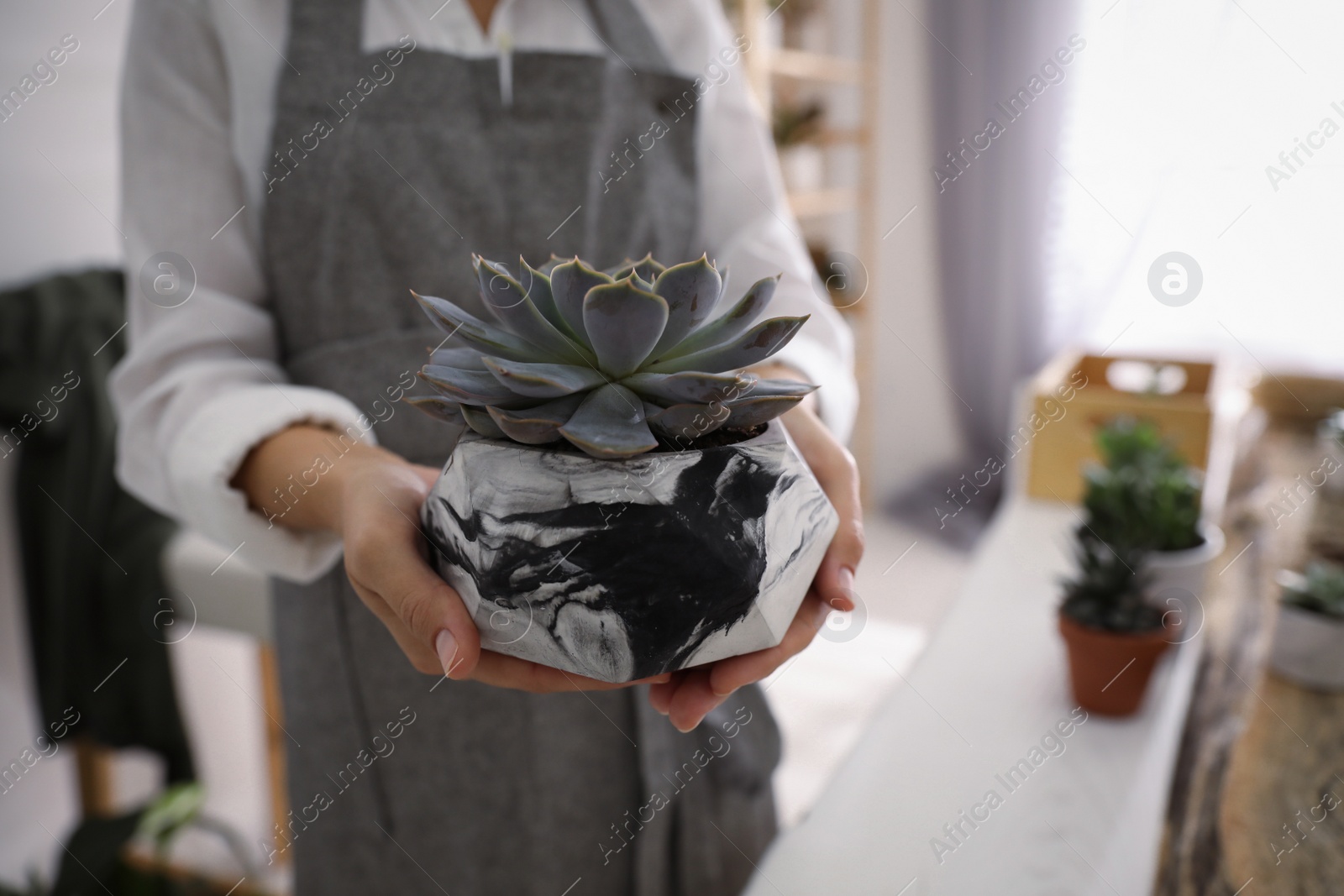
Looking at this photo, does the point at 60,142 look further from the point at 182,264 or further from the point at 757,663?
the point at 757,663

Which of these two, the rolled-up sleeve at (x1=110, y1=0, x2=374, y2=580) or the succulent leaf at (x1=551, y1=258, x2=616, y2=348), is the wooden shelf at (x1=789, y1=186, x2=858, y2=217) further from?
the succulent leaf at (x1=551, y1=258, x2=616, y2=348)

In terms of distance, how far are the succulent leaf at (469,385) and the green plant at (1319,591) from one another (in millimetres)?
882

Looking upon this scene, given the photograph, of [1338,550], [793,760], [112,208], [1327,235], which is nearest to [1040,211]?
[1327,235]

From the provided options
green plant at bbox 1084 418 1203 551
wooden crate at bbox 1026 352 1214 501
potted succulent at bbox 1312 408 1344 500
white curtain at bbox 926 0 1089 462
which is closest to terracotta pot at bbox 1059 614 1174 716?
green plant at bbox 1084 418 1203 551

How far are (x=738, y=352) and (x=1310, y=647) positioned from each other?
2.63 feet

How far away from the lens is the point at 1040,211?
313 centimetres

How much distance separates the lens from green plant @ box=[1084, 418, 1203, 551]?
964 millimetres

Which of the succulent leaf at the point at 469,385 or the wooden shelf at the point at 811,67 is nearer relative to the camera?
the succulent leaf at the point at 469,385

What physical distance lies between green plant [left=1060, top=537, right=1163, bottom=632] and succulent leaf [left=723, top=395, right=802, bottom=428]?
0.59 metres

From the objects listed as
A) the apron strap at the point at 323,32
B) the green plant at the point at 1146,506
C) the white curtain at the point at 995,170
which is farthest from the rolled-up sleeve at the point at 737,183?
the white curtain at the point at 995,170

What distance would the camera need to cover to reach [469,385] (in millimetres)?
407

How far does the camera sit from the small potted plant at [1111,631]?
2.78ft

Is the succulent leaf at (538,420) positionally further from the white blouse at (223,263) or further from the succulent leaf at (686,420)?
the white blouse at (223,263)

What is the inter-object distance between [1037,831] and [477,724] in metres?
0.51
